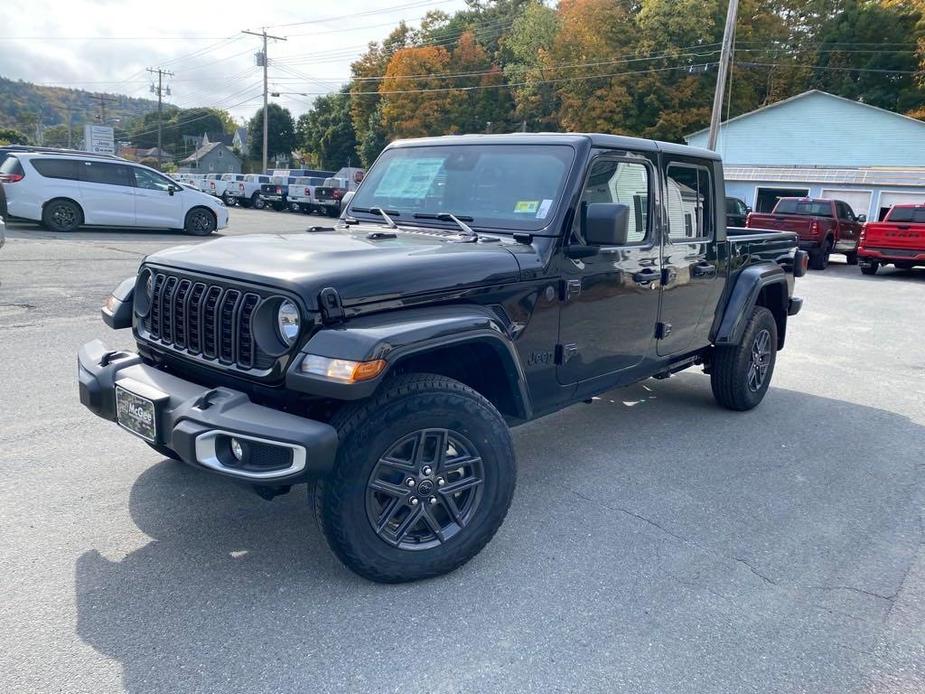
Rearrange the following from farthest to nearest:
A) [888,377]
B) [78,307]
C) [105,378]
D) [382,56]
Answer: [382,56] → [78,307] → [888,377] → [105,378]

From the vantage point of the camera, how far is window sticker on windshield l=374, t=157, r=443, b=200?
4.40 m

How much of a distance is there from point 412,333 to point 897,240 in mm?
17429

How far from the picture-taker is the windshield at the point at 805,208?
19.6 m

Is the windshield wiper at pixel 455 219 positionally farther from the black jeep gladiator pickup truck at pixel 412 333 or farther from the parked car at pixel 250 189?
the parked car at pixel 250 189

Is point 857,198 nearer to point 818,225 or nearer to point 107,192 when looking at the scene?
point 818,225

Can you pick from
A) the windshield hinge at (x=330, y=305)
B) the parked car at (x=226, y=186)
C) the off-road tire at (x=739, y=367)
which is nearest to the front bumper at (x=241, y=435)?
the windshield hinge at (x=330, y=305)

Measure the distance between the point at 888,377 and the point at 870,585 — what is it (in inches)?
185

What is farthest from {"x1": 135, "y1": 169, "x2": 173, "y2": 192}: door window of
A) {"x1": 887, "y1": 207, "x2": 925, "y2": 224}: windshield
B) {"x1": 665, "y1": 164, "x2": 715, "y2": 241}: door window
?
{"x1": 887, "y1": 207, "x2": 925, "y2": 224}: windshield

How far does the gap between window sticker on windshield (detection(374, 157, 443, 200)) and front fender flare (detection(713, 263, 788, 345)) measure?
8.32 feet

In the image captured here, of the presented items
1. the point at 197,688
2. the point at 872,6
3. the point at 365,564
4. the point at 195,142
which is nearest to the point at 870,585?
the point at 365,564

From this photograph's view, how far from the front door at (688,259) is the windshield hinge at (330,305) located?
253 cm

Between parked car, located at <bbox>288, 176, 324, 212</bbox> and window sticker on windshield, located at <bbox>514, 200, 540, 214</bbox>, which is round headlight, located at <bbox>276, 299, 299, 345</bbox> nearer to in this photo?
A: window sticker on windshield, located at <bbox>514, 200, 540, 214</bbox>

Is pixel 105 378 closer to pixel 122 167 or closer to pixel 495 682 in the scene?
pixel 495 682

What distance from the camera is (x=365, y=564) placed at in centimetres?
298
